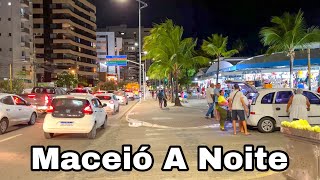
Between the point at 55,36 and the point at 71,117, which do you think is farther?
the point at 55,36

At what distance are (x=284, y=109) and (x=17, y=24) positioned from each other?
261 feet

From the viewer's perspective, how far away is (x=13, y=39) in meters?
84.8

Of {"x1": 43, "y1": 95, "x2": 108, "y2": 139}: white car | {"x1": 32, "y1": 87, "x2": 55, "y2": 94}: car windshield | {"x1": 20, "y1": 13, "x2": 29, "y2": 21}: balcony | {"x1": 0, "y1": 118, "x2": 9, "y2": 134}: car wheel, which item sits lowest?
{"x1": 0, "y1": 118, "x2": 9, "y2": 134}: car wheel

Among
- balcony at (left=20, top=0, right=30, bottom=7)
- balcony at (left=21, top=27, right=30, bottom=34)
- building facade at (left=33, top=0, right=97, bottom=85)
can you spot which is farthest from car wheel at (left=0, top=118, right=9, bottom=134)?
building facade at (left=33, top=0, right=97, bottom=85)

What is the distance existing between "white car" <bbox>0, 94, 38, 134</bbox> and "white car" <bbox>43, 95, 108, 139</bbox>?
290 cm

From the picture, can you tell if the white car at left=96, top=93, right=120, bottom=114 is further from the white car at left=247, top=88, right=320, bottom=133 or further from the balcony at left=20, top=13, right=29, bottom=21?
the balcony at left=20, top=13, right=29, bottom=21

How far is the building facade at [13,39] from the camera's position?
A: 83750 mm

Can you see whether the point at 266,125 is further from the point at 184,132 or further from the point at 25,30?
the point at 25,30

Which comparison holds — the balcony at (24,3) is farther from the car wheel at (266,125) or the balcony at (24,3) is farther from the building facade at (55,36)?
the car wheel at (266,125)

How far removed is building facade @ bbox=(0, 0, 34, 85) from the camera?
275ft

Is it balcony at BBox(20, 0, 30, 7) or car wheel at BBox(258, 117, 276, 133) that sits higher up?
balcony at BBox(20, 0, 30, 7)

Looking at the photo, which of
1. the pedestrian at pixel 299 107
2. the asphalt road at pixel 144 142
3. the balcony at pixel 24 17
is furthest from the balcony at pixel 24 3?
the pedestrian at pixel 299 107

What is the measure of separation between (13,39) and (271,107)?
78.2 meters

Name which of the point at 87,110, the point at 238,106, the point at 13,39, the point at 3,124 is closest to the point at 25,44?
the point at 13,39
